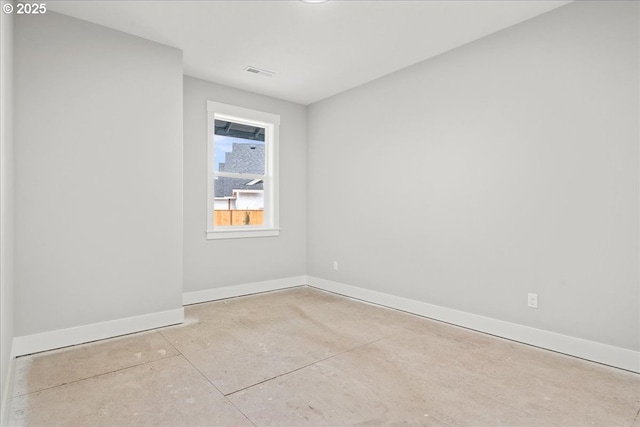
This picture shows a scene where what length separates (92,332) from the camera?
9.65ft

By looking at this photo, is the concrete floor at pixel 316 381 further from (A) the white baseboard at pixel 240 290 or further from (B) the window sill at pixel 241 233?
(B) the window sill at pixel 241 233

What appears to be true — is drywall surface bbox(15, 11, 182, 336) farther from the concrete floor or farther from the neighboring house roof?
the neighboring house roof

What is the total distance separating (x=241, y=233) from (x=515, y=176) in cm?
314

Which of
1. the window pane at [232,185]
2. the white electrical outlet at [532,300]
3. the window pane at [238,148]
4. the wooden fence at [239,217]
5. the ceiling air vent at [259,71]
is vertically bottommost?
the white electrical outlet at [532,300]

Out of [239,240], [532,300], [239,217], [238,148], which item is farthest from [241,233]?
[532,300]

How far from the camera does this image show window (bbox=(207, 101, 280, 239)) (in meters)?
4.33

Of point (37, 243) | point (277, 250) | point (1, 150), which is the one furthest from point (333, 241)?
point (1, 150)

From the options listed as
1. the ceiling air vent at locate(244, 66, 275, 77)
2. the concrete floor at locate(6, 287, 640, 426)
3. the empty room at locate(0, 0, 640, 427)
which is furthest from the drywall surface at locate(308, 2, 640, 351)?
the ceiling air vent at locate(244, 66, 275, 77)

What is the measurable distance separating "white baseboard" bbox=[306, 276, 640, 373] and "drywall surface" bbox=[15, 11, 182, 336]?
2285 mm

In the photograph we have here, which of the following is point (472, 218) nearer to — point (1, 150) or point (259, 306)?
point (259, 306)

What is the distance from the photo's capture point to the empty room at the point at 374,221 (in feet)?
7.00

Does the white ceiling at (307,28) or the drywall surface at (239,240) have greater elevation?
the white ceiling at (307,28)

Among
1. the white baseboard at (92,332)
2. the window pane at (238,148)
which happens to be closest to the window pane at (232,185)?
the window pane at (238,148)

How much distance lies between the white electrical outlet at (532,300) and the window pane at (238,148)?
3459mm
